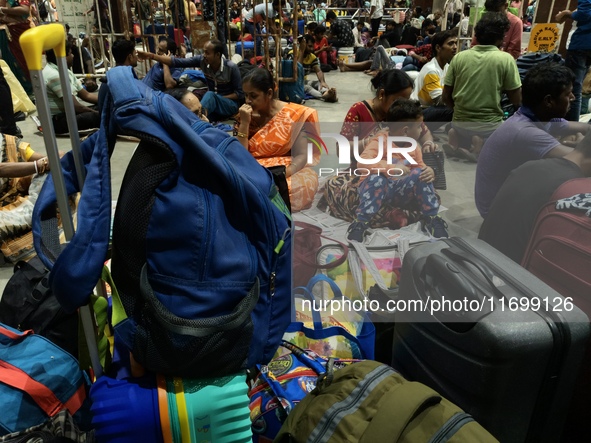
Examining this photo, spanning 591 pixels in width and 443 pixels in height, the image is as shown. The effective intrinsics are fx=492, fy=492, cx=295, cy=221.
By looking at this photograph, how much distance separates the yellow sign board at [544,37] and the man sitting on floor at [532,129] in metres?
3.49

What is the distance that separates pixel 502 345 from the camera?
4.14 ft

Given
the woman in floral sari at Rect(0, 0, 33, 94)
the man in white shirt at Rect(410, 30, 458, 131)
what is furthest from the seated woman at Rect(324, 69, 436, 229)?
the woman in floral sari at Rect(0, 0, 33, 94)

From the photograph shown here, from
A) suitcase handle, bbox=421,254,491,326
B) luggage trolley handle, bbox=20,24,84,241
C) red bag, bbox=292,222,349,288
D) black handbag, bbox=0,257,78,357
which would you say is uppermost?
luggage trolley handle, bbox=20,24,84,241

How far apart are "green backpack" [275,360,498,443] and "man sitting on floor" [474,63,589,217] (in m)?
2.14

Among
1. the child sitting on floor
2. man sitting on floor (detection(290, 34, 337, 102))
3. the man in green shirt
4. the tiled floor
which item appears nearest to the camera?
the child sitting on floor

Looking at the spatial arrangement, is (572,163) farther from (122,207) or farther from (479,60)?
(479,60)

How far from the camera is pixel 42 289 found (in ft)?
5.44

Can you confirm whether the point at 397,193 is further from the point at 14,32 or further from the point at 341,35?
the point at 341,35

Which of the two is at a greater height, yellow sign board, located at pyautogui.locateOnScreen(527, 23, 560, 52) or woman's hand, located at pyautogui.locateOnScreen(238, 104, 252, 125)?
yellow sign board, located at pyautogui.locateOnScreen(527, 23, 560, 52)

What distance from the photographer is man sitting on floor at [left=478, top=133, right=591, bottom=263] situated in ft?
6.68

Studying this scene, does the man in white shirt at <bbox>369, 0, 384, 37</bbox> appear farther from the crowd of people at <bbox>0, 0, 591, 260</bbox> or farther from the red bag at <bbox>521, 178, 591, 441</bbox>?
the red bag at <bbox>521, 178, 591, 441</bbox>

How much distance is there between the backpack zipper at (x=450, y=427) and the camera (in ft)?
3.67

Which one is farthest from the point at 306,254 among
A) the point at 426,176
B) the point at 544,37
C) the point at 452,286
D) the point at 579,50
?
the point at 544,37

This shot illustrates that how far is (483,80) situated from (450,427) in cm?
403
